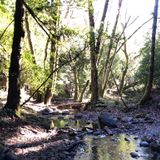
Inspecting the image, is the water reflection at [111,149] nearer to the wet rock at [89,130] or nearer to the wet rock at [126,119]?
the wet rock at [89,130]

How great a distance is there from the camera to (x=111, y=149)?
1126cm

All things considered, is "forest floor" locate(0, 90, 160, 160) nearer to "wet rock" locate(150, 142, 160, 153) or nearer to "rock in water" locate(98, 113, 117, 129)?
"wet rock" locate(150, 142, 160, 153)

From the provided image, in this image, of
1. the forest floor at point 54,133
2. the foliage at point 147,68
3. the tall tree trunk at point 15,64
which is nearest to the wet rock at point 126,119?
the forest floor at point 54,133

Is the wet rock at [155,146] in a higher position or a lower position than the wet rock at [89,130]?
higher

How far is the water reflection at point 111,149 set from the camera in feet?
33.3

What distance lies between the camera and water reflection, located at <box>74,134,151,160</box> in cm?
1015

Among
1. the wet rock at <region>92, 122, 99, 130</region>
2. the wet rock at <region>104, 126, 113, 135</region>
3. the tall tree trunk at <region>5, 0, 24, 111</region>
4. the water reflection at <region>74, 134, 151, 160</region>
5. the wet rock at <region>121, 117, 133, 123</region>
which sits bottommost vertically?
the water reflection at <region>74, 134, 151, 160</region>

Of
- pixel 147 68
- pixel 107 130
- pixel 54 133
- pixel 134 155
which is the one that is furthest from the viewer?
pixel 147 68

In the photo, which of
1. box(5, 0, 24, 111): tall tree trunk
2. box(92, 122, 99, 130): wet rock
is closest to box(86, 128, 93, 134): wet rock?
box(92, 122, 99, 130): wet rock

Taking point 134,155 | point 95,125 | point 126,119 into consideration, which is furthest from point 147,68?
point 134,155

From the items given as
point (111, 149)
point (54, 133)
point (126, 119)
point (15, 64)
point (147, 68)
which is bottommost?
point (111, 149)

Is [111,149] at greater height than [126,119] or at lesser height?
lesser

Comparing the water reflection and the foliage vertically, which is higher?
the foliage

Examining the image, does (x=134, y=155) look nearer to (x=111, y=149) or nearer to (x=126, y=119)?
(x=111, y=149)
